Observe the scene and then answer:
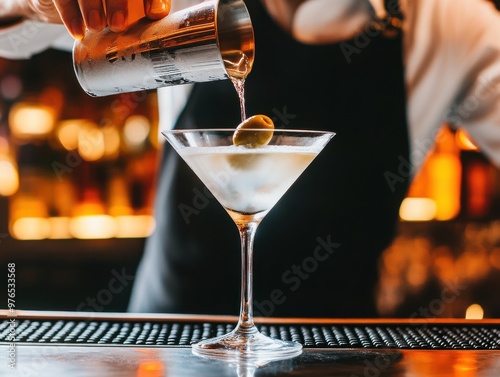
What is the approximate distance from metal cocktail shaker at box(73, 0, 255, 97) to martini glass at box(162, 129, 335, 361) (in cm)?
10

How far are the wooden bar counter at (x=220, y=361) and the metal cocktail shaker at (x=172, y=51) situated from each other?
1.36ft

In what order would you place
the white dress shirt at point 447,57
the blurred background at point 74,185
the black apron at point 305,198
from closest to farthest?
the black apron at point 305,198 < the white dress shirt at point 447,57 < the blurred background at point 74,185

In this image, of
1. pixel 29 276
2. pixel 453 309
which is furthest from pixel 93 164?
pixel 453 309

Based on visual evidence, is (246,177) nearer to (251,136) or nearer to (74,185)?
(251,136)

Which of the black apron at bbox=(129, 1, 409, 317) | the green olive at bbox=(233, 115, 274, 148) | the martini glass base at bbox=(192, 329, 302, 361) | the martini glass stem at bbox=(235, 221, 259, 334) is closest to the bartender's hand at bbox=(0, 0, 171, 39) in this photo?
the green olive at bbox=(233, 115, 274, 148)

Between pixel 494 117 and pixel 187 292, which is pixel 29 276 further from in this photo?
pixel 494 117

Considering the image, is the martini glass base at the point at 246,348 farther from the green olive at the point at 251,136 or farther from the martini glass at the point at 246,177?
the green olive at the point at 251,136

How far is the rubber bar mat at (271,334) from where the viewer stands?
3.65 ft

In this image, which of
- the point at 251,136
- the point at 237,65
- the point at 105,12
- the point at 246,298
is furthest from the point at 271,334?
the point at 105,12

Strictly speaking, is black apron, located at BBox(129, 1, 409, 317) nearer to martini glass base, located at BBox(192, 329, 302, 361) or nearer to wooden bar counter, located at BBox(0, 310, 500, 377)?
wooden bar counter, located at BBox(0, 310, 500, 377)

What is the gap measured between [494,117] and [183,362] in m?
1.78

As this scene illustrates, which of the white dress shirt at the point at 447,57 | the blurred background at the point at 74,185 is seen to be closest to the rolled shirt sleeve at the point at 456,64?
the white dress shirt at the point at 447,57

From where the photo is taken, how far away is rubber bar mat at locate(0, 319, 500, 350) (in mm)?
1111

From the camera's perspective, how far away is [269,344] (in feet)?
3.52
